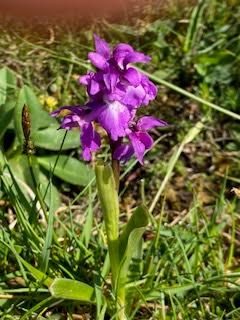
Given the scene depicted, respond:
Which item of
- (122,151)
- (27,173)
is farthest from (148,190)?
(122,151)

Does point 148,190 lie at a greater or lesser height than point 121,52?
lesser

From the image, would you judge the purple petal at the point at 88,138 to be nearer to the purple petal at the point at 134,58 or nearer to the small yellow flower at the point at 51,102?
the purple petal at the point at 134,58

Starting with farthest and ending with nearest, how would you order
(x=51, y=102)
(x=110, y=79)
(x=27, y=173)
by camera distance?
1. (x=51, y=102)
2. (x=27, y=173)
3. (x=110, y=79)

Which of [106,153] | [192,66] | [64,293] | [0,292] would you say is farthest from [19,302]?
[192,66]

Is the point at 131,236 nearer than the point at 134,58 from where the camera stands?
No

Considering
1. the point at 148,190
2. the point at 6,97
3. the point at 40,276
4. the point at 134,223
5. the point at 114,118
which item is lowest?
the point at 148,190

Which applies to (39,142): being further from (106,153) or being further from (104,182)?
(104,182)

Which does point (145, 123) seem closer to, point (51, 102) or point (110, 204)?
point (110, 204)

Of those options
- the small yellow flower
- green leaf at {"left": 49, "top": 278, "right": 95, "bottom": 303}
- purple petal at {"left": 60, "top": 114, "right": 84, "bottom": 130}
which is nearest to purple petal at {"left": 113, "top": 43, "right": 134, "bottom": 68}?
purple petal at {"left": 60, "top": 114, "right": 84, "bottom": 130}
